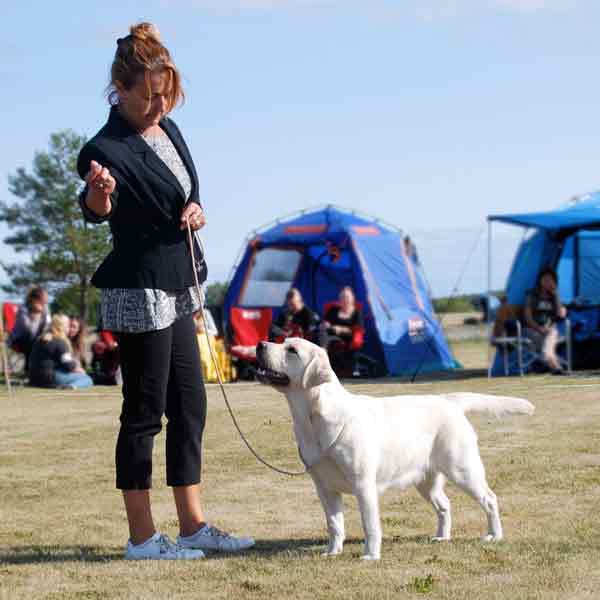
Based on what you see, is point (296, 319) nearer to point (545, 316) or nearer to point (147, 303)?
point (545, 316)

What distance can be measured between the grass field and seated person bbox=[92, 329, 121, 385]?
5.10 meters

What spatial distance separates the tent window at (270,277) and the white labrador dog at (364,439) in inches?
440

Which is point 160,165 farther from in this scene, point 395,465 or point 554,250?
point 554,250

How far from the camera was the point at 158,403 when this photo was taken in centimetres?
426

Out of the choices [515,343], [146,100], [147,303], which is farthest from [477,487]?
[515,343]

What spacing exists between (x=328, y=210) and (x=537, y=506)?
413 inches

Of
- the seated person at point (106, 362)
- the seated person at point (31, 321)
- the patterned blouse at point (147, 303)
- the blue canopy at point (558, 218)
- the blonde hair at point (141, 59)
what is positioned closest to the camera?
the blonde hair at point (141, 59)

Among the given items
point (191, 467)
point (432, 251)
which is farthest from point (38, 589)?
point (432, 251)

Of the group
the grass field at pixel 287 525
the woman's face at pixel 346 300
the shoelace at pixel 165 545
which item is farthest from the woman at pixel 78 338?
the shoelace at pixel 165 545

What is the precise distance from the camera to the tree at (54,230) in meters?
33.2

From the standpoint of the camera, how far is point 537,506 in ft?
17.1

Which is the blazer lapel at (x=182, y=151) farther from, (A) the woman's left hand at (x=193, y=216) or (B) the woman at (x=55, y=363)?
(B) the woman at (x=55, y=363)

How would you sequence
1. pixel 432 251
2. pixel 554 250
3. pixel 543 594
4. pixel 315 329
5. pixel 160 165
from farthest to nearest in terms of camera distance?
pixel 432 251 → pixel 554 250 → pixel 315 329 → pixel 160 165 → pixel 543 594

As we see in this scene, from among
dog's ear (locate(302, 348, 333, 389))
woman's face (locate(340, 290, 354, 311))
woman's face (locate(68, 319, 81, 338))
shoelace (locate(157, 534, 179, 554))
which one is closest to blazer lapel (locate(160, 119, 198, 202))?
dog's ear (locate(302, 348, 333, 389))
